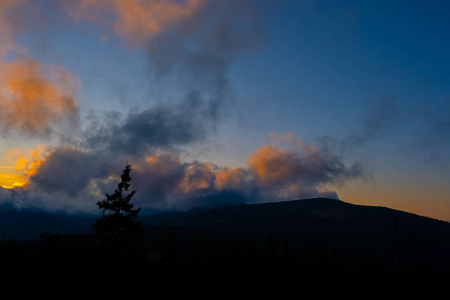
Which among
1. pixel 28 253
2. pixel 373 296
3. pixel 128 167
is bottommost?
pixel 373 296

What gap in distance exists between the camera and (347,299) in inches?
453

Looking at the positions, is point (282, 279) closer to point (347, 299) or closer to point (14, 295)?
point (347, 299)

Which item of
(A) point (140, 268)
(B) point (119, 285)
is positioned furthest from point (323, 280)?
(B) point (119, 285)

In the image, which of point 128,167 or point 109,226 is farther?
point 128,167

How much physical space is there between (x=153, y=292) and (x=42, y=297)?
3244mm

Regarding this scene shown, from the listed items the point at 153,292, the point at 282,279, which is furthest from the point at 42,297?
the point at 282,279

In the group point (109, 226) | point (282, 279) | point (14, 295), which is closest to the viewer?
point (14, 295)

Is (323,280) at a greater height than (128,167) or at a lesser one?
lesser

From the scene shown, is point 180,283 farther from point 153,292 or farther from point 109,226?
point 109,226

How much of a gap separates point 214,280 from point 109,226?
20.1m

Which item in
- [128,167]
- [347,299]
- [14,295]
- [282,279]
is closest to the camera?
[14,295]

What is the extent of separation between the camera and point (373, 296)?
41.6 feet

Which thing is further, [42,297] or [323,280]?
[323,280]

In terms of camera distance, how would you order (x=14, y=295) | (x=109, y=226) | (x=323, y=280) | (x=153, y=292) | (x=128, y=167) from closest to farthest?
(x=14, y=295), (x=153, y=292), (x=323, y=280), (x=109, y=226), (x=128, y=167)
